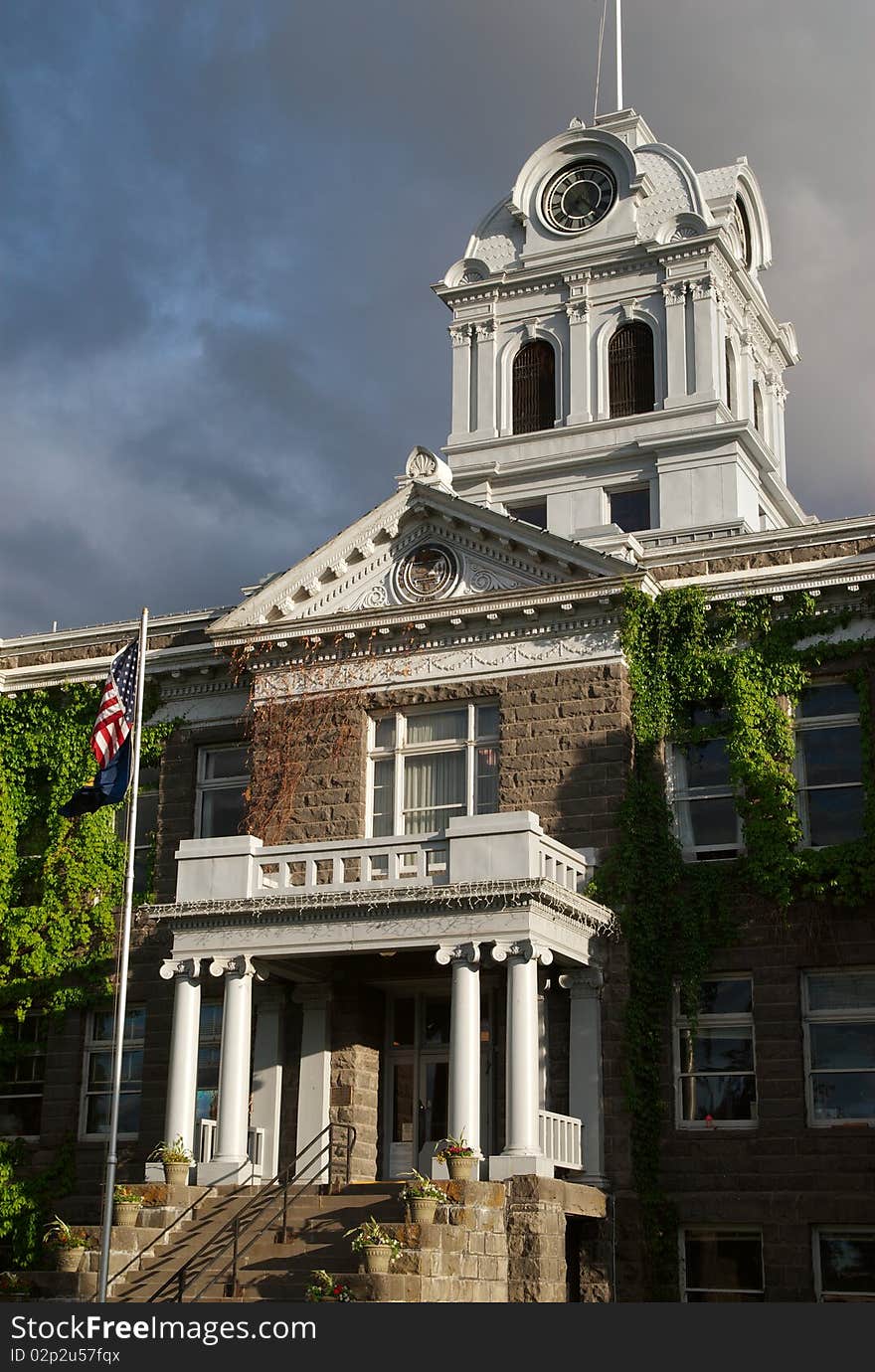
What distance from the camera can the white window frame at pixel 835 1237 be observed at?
2283 centimetres

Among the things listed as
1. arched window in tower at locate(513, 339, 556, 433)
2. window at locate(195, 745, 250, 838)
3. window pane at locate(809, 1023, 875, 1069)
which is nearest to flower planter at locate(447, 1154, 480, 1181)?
window pane at locate(809, 1023, 875, 1069)

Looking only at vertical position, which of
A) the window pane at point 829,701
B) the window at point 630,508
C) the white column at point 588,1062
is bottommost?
the white column at point 588,1062

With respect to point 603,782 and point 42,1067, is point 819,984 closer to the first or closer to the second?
point 603,782

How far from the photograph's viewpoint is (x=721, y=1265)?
23578 millimetres

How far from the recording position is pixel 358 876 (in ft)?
82.9

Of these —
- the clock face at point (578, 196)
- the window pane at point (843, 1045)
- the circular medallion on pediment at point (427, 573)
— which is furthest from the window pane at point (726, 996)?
the clock face at point (578, 196)

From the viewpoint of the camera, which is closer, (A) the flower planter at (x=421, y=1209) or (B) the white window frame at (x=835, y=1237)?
(A) the flower planter at (x=421, y=1209)

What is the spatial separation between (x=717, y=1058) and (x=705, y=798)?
3.83 meters

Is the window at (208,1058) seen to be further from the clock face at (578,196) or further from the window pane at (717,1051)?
the clock face at (578,196)

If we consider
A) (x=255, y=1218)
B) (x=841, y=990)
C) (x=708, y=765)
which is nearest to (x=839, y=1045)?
(x=841, y=990)

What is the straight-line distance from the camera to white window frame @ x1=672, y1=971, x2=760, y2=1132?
24.2 metres

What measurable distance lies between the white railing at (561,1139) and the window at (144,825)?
8.97 metres

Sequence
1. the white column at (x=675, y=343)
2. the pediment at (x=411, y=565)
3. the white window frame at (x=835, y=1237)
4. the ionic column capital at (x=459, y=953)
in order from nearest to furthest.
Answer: the white window frame at (x=835, y=1237) < the ionic column capital at (x=459, y=953) < the pediment at (x=411, y=565) < the white column at (x=675, y=343)

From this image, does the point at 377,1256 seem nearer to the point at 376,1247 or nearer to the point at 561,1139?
the point at 376,1247
